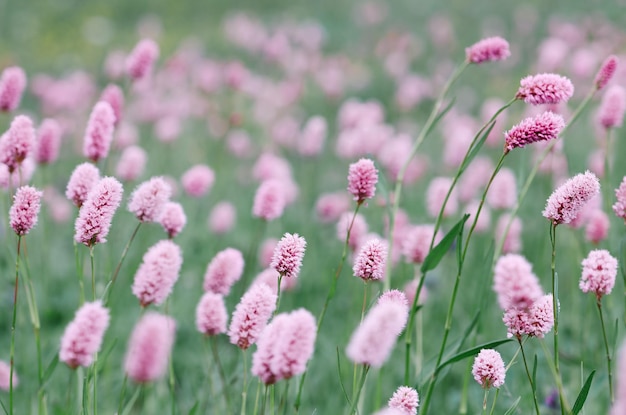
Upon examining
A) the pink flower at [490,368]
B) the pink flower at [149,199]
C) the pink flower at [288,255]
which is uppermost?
the pink flower at [149,199]

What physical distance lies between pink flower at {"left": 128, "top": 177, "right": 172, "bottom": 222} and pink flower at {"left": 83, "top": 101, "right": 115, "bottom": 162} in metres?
0.27

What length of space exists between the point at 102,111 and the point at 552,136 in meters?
0.91

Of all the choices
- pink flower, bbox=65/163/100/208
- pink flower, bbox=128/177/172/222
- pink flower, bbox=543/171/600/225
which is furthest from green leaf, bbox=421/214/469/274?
pink flower, bbox=65/163/100/208

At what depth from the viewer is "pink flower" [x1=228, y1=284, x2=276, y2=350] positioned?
1.06 meters

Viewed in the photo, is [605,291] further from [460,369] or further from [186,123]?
[186,123]

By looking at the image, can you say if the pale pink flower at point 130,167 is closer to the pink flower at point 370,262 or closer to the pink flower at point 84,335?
the pink flower at point 370,262

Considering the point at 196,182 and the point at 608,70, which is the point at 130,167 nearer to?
the point at 196,182

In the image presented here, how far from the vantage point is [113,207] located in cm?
109

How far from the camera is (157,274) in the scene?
962 millimetres

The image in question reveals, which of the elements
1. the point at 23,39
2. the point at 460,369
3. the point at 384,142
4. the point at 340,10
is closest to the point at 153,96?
the point at 384,142

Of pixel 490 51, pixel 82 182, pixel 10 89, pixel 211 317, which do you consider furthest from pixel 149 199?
pixel 490 51

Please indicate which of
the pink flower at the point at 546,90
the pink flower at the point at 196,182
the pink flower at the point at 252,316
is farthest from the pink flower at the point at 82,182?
the pink flower at the point at 196,182

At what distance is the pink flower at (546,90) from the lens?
1145mm

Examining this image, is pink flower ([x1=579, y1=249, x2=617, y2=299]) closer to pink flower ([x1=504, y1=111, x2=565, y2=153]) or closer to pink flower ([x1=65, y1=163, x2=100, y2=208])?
pink flower ([x1=504, y1=111, x2=565, y2=153])
